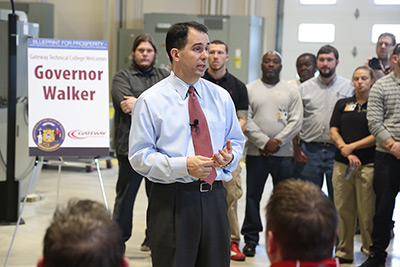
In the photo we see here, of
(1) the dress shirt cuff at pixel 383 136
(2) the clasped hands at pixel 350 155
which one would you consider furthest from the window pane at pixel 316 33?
(1) the dress shirt cuff at pixel 383 136

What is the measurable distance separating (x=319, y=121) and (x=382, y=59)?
119 centimetres

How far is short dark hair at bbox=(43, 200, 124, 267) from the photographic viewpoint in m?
1.29

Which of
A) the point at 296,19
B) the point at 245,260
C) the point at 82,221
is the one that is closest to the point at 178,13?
the point at 296,19

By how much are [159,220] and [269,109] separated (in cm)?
220

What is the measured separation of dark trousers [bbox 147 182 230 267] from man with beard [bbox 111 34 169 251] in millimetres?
1708

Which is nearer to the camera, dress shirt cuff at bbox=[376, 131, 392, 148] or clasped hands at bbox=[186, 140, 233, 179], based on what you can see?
clasped hands at bbox=[186, 140, 233, 179]

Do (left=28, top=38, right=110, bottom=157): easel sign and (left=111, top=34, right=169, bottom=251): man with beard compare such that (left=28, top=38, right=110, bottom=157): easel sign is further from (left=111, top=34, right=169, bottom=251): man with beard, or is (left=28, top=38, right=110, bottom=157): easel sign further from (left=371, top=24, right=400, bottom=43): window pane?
(left=371, top=24, right=400, bottom=43): window pane

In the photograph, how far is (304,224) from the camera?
4.88 ft

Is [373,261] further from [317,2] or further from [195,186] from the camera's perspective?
[317,2]

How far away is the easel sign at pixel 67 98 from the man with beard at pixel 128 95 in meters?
0.12

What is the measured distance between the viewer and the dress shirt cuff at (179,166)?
2.48 metres

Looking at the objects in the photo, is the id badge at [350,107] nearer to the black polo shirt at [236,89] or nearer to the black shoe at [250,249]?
the black polo shirt at [236,89]

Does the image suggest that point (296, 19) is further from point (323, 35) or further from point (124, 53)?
point (124, 53)

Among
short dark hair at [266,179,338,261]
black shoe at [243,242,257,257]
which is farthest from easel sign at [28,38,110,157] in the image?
short dark hair at [266,179,338,261]
